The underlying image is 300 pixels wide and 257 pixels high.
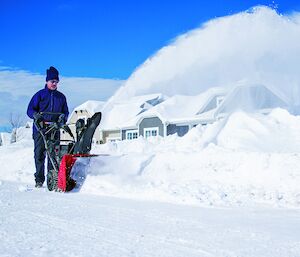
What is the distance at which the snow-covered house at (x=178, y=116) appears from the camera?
26.7 meters

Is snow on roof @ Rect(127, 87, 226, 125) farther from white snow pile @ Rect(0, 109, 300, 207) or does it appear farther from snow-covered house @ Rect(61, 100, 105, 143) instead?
white snow pile @ Rect(0, 109, 300, 207)

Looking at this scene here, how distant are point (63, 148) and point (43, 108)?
0.78m

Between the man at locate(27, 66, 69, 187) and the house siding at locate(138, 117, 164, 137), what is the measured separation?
2177cm

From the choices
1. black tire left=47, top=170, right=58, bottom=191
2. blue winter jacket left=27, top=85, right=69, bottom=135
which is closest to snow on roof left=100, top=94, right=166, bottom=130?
blue winter jacket left=27, top=85, right=69, bottom=135

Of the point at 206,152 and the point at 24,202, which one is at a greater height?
the point at 206,152

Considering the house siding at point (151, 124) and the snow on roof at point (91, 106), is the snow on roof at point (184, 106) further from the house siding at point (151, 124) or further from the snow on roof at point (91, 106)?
the snow on roof at point (91, 106)

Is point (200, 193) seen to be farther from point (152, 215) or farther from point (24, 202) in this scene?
point (24, 202)

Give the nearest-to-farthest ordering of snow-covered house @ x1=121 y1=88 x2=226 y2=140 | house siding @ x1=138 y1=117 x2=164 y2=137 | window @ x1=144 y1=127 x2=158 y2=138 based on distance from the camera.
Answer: snow-covered house @ x1=121 y1=88 x2=226 y2=140 < house siding @ x1=138 y1=117 x2=164 y2=137 < window @ x1=144 y1=127 x2=158 y2=138

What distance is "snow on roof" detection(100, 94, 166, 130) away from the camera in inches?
1395

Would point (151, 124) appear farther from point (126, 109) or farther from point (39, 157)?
point (39, 157)

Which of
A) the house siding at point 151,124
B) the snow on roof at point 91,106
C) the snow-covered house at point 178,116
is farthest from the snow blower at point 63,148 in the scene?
the snow on roof at point 91,106

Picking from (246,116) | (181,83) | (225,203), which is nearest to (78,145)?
(225,203)

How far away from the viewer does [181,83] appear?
23.0 metres

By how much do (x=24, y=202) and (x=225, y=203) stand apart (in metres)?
2.21
